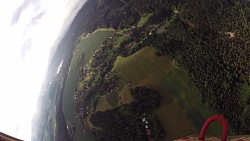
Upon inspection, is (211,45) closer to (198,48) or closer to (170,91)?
(198,48)

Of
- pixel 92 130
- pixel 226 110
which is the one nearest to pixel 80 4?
pixel 92 130

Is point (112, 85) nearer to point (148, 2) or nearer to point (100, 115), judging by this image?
point (100, 115)

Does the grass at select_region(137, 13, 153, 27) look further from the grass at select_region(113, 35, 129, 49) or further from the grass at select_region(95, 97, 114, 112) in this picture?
the grass at select_region(95, 97, 114, 112)

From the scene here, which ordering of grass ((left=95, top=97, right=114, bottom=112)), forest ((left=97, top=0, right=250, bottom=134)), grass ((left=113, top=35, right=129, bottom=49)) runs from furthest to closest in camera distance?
grass ((left=113, top=35, right=129, bottom=49)) < grass ((left=95, top=97, right=114, bottom=112)) < forest ((left=97, top=0, right=250, bottom=134))

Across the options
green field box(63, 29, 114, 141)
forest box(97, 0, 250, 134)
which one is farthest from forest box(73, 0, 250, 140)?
green field box(63, 29, 114, 141)

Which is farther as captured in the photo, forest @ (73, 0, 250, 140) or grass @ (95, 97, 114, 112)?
grass @ (95, 97, 114, 112)

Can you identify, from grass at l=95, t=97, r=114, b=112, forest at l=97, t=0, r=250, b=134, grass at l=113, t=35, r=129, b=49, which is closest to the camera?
forest at l=97, t=0, r=250, b=134

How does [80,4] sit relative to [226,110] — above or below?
above

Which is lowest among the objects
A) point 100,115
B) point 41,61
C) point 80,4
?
point 100,115
